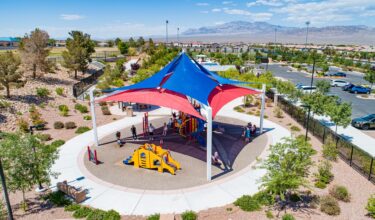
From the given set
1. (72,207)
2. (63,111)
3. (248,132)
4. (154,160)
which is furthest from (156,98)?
(63,111)

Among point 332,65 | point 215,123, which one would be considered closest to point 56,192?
point 215,123

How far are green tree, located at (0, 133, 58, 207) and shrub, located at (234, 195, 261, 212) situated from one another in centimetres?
903

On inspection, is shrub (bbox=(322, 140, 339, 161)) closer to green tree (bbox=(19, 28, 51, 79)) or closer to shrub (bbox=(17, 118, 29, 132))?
shrub (bbox=(17, 118, 29, 132))

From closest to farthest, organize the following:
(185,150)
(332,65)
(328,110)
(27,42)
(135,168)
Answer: (135,168) < (185,150) < (328,110) < (27,42) < (332,65)

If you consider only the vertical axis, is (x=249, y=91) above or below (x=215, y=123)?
above

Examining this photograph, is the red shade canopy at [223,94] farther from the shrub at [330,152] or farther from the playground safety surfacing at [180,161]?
the shrub at [330,152]

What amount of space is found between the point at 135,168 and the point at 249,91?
35.6 ft

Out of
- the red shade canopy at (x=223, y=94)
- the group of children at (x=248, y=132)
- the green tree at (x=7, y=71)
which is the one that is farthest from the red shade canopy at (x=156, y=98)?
the green tree at (x=7, y=71)

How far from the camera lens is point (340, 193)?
42.0 ft

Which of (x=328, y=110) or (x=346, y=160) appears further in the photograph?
(x=328, y=110)

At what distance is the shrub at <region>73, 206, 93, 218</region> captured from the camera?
1166 centimetres

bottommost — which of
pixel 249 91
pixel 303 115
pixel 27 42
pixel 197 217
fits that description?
pixel 197 217

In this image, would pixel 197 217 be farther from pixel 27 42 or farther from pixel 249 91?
pixel 27 42

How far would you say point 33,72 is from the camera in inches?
1407
